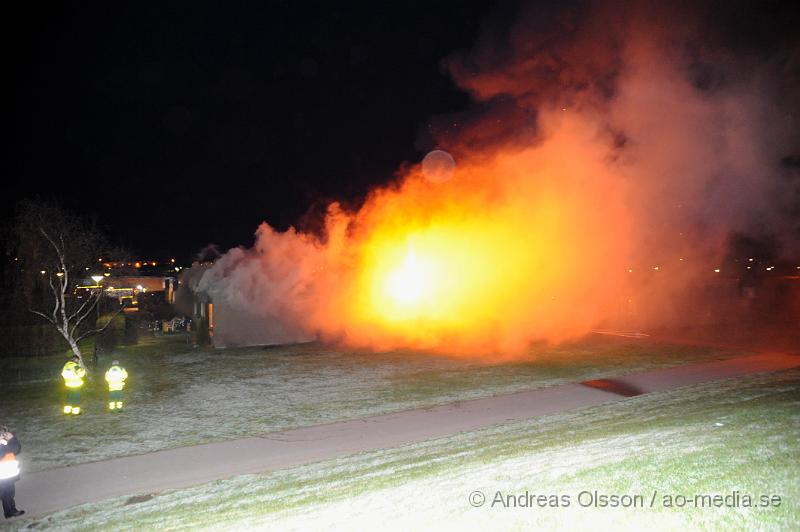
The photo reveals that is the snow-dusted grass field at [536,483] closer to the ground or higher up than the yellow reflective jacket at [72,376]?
closer to the ground

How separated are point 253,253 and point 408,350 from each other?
30.5 feet

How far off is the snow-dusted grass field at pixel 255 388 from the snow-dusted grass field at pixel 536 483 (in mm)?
3181

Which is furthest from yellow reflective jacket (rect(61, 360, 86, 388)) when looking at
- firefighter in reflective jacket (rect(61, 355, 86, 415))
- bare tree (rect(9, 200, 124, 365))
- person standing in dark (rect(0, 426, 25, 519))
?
person standing in dark (rect(0, 426, 25, 519))

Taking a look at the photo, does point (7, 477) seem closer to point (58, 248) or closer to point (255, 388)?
point (255, 388)

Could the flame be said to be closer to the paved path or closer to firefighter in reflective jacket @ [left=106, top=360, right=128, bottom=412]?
the paved path

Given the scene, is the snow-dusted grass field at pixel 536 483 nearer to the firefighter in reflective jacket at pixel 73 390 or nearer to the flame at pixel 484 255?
the firefighter in reflective jacket at pixel 73 390

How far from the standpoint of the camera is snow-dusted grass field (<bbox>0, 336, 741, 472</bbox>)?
425 inches

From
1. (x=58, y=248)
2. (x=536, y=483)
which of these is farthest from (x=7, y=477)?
(x=58, y=248)

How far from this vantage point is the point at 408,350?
2117 cm

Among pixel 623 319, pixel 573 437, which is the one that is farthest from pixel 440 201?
pixel 573 437

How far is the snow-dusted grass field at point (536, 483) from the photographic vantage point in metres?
4.73

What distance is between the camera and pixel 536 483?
5730 mm

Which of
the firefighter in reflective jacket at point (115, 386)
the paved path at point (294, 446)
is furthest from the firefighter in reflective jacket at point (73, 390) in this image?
the paved path at point (294, 446)

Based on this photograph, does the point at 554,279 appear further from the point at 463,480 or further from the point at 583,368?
the point at 463,480
